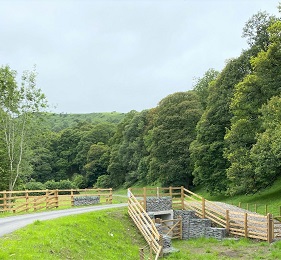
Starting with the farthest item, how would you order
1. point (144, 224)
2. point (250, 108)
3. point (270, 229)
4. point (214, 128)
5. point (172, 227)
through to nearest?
point (214, 128) < point (250, 108) < point (172, 227) < point (144, 224) < point (270, 229)

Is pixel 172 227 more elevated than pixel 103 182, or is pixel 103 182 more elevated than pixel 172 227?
pixel 172 227

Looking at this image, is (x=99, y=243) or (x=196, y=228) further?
(x=196, y=228)

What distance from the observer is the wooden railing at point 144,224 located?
16.9 metres

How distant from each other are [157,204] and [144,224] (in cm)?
419

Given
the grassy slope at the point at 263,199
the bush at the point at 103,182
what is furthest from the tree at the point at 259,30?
the bush at the point at 103,182

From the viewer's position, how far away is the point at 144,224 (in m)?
19.4

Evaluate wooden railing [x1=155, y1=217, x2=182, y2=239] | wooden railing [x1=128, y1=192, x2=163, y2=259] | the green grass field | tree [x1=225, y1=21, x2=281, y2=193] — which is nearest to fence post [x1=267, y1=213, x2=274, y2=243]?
the green grass field

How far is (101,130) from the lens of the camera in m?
79.9

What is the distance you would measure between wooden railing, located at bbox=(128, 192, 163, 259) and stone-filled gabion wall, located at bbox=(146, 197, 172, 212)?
1253 millimetres

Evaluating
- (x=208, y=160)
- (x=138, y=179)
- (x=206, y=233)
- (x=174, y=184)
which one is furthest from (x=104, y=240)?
(x=138, y=179)

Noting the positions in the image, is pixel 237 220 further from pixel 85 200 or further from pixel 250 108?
pixel 250 108

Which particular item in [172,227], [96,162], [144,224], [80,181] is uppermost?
[96,162]

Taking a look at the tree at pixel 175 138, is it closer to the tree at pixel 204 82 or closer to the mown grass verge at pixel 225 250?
the tree at pixel 204 82

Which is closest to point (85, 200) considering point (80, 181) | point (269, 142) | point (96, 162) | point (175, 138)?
point (269, 142)
